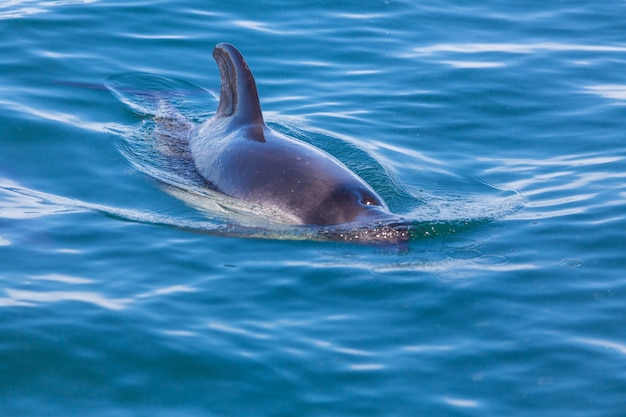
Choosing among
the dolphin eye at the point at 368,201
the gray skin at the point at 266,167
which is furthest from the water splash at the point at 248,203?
the dolphin eye at the point at 368,201

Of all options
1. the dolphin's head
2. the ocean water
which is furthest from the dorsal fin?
the dolphin's head

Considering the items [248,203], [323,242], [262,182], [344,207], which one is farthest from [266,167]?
[323,242]

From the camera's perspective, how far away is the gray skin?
9.36 meters

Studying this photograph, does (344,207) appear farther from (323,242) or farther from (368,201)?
(323,242)

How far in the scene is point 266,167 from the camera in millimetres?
9992

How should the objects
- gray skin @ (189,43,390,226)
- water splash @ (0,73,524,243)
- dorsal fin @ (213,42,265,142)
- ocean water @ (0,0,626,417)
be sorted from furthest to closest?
dorsal fin @ (213,42,265,142)
gray skin @ (189,43,390,226)
water splash @ (0,73,524,243)
ocean water @ (0,0,626,417)

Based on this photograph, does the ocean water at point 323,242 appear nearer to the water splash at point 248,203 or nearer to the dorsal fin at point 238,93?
the water splash at point 248,203

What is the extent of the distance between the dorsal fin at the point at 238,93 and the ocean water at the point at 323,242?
113 cm

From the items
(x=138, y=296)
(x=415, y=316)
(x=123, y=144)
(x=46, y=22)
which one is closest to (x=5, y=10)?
(x=46, y=22)

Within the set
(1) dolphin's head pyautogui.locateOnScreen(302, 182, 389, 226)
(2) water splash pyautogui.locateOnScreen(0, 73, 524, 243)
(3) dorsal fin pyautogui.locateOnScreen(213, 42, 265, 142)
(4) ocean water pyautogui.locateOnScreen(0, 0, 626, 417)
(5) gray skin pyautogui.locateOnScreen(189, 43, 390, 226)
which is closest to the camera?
(4) ocean water pyautogui.locateOnScreen(0, 0, 626, 417)

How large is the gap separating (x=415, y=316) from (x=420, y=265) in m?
0.92

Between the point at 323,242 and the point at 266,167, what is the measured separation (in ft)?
4.70

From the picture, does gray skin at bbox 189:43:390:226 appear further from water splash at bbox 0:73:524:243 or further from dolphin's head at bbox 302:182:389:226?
water splash at bbox 0:73:524:243

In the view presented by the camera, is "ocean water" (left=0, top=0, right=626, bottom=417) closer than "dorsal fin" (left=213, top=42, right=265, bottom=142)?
Yes
